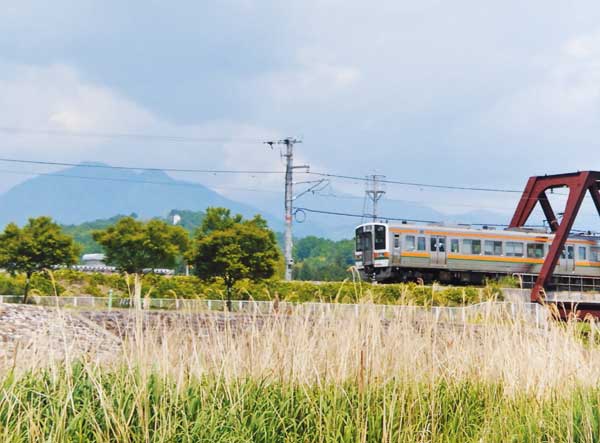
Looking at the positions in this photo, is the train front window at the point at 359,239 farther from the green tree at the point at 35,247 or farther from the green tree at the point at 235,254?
the green tree at the point at 35,247

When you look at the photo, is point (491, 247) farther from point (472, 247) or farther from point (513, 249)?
point (513, 249)

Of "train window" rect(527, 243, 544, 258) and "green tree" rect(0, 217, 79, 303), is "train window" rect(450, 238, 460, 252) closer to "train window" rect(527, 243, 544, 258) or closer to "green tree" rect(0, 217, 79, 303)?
"train window" rect(527, 243, 544, 258)

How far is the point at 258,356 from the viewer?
4.68 m

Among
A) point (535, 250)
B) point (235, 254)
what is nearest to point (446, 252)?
point (535, 250)

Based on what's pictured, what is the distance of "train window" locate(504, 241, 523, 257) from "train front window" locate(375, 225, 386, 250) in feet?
13.7

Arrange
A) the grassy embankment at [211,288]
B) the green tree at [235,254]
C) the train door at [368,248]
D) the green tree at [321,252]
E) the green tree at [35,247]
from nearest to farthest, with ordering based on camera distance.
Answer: the grassy embankment at [211,288], the green tree at [235,254], the green tree at [35,247], the train door at [368,248], the green tree at [321,252]

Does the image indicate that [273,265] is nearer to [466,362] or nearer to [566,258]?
[566,258]

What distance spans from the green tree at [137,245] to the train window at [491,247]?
31.1ft

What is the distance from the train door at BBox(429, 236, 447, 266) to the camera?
67.4ft

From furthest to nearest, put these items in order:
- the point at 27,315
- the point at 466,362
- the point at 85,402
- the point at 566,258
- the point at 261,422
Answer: the point at 566,258 → the point at 27,315 → the point at 466,362 → the point at 261,422 → the point at 85,402

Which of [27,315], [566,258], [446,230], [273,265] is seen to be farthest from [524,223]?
[27,315]

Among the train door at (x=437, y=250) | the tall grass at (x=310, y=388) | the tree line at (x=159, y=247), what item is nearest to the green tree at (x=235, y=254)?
the tree line at (x=159, y=247)

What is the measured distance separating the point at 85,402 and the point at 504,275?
1980 centimetres

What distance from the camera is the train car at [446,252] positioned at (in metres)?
20.4
